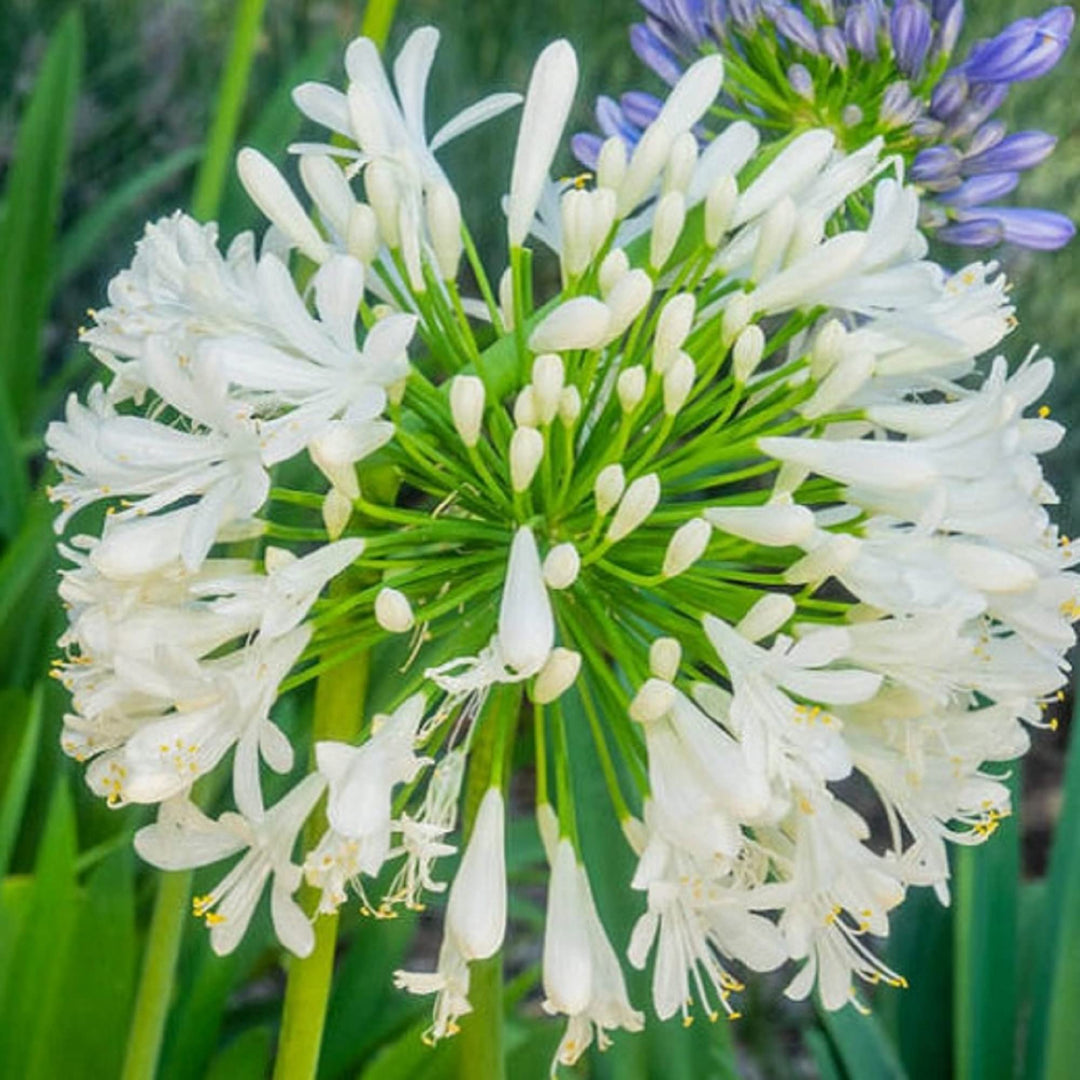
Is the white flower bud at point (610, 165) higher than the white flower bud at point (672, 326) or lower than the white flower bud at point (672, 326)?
higher

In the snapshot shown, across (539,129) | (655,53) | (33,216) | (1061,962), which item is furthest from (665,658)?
(33,216)

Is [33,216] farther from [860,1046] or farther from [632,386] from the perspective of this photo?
[632,386]

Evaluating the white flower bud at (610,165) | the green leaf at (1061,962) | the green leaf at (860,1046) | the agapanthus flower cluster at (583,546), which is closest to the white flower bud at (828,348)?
the agapanthus flower cluster at (583,546)

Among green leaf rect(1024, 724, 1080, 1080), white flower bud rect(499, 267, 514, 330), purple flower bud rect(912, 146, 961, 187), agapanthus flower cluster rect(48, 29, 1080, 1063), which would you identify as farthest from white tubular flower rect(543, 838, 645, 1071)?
green leaf rect(1024, 724, 1080, 1080)

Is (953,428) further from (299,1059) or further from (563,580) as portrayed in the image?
(299,1059)

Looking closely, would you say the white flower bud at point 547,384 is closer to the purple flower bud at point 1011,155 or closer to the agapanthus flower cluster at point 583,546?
the agapanthus flower cluster at point 583,546

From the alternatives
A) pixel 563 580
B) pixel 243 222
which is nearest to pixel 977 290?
pixel 563 580

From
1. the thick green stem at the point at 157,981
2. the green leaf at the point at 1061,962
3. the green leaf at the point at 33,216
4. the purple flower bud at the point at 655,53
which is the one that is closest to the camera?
the thick green stem at the point at 157,981
